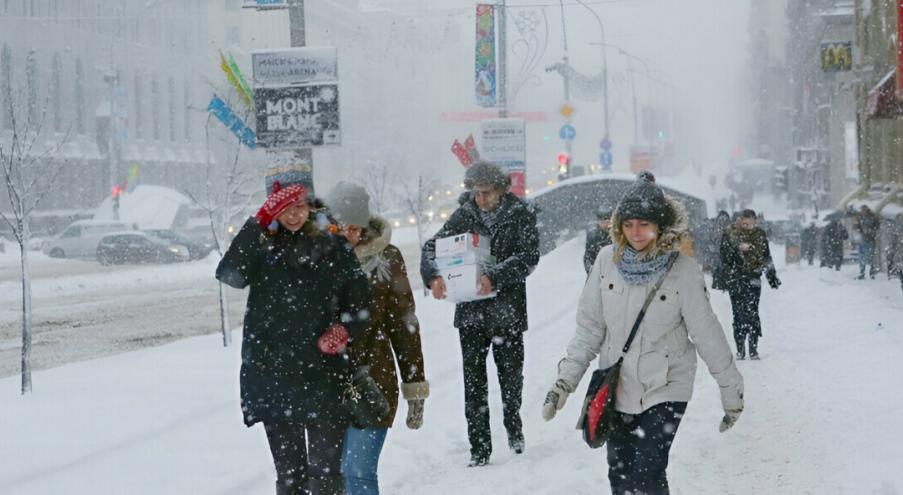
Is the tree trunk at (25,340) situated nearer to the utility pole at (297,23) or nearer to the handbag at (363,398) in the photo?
the utility pole at (297,23)

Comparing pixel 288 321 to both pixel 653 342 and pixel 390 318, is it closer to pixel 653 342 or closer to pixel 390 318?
pixel 390 318

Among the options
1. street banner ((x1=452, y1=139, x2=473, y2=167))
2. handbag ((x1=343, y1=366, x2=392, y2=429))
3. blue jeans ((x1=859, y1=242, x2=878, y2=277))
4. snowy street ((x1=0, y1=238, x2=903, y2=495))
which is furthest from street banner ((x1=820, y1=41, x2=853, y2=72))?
handbag ((x1=343, y1=366, x2=392, y2=429))

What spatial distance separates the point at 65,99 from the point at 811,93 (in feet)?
142

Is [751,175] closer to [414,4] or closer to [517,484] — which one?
[414,4]

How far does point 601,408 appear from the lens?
4648 millimetres

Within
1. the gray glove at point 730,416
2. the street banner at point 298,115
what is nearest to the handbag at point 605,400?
the gray glove at point 730,416

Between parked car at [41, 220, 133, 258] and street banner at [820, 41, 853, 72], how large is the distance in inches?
1088

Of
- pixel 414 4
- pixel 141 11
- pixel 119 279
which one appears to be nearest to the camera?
pixel 119 279

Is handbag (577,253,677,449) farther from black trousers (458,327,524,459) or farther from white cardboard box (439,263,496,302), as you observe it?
black trousers (458,327,524,459)

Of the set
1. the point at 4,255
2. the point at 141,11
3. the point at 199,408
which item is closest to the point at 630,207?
the point at 199,408

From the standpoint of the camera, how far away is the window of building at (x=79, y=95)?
55062mm

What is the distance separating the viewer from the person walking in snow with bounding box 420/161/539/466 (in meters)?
6.77

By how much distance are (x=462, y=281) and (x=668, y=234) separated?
6.97ft

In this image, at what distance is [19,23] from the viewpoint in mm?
49844
